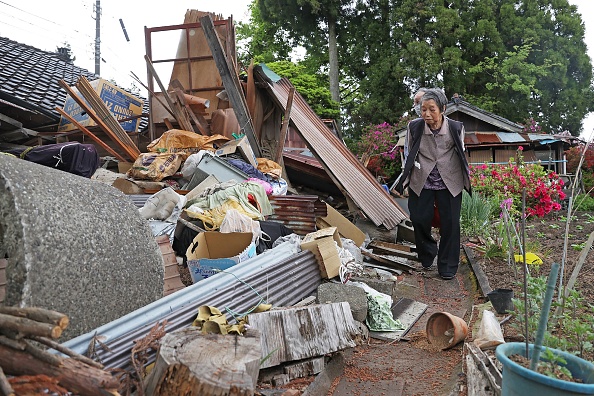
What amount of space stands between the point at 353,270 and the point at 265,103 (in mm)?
5572

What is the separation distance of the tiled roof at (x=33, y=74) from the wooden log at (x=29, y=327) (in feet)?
27.3

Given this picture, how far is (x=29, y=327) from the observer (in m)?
1.71

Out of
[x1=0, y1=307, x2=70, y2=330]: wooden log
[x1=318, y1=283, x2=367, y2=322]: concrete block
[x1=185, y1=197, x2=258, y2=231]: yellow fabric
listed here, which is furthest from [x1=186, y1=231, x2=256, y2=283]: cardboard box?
[x1=0, y1=307, x2=70, y2=330]: wooden log

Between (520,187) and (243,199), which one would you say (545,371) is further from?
(520,187)

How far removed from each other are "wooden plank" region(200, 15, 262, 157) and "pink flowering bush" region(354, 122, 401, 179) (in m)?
13.3

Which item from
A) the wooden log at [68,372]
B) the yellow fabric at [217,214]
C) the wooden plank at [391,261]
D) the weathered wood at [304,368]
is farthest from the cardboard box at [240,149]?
the wooden log at [68,372]

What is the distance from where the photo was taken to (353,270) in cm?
477

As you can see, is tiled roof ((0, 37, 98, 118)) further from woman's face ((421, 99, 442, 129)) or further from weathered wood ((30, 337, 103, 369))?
weathered wood ((30, 337, 103, 369))

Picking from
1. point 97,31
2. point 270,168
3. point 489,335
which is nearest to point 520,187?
point 270,168

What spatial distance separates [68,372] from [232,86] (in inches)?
271

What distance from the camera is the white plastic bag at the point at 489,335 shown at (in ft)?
9.69

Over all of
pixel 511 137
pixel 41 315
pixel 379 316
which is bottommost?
pixel 379 316

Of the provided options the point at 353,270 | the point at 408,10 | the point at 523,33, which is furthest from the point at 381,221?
the point at 523,33

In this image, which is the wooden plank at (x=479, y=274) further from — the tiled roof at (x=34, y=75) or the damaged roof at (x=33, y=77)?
the tiled roof at (x=34, y=75)
